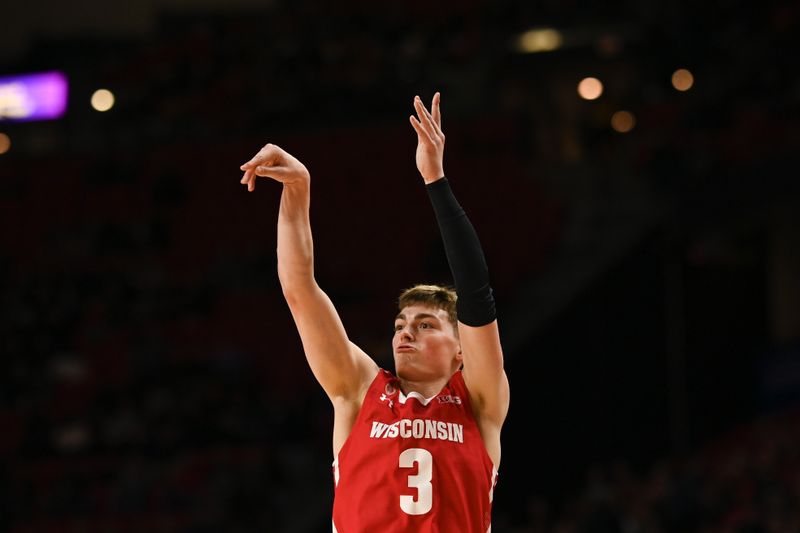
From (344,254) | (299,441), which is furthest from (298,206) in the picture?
(344,254)

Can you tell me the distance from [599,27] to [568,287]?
6574 millimetres

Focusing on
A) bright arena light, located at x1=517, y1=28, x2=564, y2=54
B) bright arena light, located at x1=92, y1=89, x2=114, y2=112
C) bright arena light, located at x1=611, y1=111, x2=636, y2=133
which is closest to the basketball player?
bright arena light, located at x1=611, y1=111, x2=636, y2=133

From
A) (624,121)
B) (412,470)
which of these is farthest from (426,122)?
(624,121)

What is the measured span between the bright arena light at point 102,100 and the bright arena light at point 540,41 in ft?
25.7

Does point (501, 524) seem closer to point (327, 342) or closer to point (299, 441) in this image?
point (299, 441)

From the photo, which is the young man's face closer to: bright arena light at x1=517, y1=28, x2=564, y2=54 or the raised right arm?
the raised right arm

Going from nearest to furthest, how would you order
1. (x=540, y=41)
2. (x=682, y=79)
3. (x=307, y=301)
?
(x=307, y=301), (x=682, y=79), (x=540, y=41)

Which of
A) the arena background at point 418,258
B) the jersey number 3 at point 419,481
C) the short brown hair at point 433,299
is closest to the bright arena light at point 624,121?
the arena background at point 418,258

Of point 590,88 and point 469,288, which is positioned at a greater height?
point 590,88

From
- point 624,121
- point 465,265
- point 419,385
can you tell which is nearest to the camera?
point 465,265

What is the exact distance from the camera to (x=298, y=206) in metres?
4.55

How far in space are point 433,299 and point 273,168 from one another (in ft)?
2.73

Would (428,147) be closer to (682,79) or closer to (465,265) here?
(465,265)

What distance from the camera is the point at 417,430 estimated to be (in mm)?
4305
